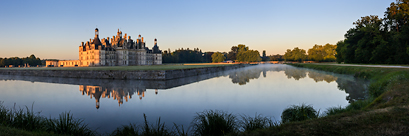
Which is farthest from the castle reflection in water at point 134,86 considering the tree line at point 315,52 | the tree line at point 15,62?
the tree line at point 315,52

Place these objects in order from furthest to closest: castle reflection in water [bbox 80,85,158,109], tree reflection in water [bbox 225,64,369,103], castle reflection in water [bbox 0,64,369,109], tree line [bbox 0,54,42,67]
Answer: tree line [bbox 0,54,42,67] < tree reflection in water [bbox 225,64,369,103] < castle reflection in water [bbox 0,64,369,109] < castle reflection in water [bbox 80,85,158,109]

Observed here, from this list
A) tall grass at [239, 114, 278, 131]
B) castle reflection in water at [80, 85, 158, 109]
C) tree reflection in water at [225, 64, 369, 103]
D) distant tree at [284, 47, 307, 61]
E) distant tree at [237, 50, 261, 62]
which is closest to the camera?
tall grass at [239, 114, 278, 131]

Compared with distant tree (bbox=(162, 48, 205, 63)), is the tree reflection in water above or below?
below

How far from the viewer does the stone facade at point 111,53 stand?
72312 millimetres

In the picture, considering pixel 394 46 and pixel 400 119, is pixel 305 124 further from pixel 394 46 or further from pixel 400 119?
pixel 394 46

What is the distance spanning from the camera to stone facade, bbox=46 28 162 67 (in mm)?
72312

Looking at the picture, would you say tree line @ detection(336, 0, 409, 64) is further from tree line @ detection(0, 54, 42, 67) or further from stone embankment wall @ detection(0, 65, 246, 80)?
tree line @ detection(0, 54, 42, 67)

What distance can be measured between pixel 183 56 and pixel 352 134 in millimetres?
113094

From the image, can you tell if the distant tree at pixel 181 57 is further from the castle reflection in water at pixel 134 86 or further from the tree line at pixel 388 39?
the castle reflection in water at pixel 134 86

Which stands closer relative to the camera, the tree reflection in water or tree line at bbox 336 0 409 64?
the tree reflection in water

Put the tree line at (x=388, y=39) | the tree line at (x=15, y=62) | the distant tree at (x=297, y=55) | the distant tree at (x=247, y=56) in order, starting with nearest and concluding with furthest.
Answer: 1. the tree line at (x=388, y=39)
2. the tree line at (x=15, y=62)
3. the distant tree at (x=247, y=56)
4. the distant tree at (x=297, y=55)

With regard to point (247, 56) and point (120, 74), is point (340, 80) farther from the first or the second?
point (247, 56)

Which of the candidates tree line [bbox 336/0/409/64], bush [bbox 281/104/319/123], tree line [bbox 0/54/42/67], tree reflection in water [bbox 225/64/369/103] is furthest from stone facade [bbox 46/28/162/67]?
bush [bbox 281/104/319/123]

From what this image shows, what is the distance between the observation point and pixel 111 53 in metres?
77.2
